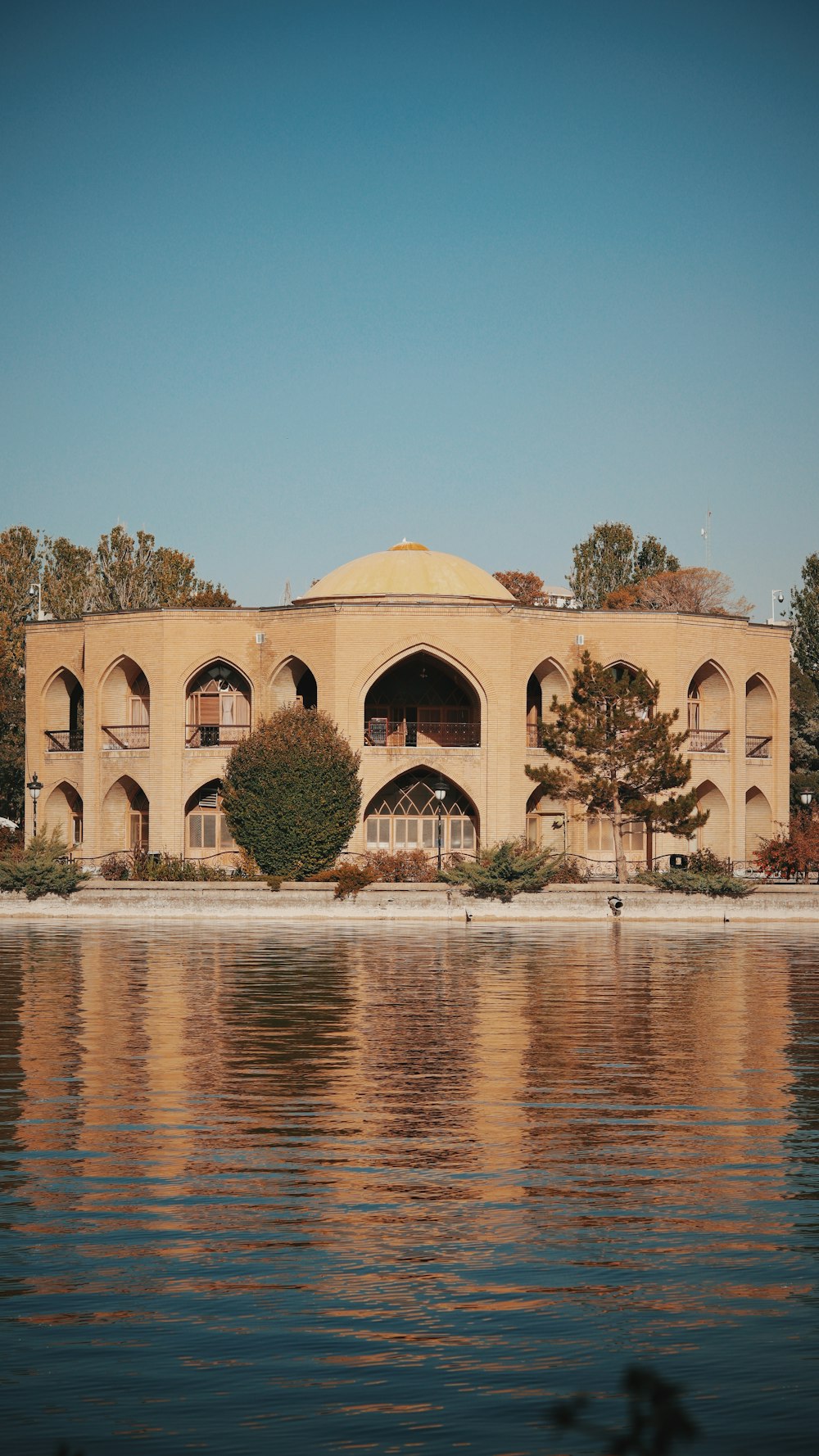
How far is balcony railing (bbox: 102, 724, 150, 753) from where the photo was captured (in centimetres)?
5038

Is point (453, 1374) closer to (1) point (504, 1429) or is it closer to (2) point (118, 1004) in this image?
(1) point (504, 1429)

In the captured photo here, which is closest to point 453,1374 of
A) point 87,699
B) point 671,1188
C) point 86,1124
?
point 671,1188

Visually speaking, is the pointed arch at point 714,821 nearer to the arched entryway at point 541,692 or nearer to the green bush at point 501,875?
the arched entryway at point 541,692

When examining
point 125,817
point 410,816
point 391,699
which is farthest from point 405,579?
point 125,817

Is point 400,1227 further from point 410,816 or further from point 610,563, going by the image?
point 610,563

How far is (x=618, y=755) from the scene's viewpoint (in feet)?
141

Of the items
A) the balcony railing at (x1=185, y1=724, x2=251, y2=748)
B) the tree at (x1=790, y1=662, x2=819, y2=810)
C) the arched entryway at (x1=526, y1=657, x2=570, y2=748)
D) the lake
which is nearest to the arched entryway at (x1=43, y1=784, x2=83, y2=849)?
the balcony railing at (x1=185, y1=724, x2=251, y2=748)

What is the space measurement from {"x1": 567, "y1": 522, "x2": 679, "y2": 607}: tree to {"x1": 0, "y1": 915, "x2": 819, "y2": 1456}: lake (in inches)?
2782

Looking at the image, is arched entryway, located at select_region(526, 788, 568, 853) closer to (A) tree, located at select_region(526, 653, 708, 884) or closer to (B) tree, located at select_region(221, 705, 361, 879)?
(A) tree, located at select_region(526, 653, 708, 884)

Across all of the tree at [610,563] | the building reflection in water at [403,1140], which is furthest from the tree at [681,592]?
the building reflection in water at [403,1140]

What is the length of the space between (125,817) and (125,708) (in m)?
3.34

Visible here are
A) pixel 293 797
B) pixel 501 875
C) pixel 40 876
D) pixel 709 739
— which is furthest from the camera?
pixel 709 739

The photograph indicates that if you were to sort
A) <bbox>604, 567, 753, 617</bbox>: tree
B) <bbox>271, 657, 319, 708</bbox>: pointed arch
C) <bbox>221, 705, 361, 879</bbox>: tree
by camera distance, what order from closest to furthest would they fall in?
<bbox>221, 705, 361, 879</bbox>: tree < <bbox>271, 657, 319, 708</bbox>: pointed arch < <bbox>604, 567, 753, 617</bbox>: tree

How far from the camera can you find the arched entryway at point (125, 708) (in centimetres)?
5066
